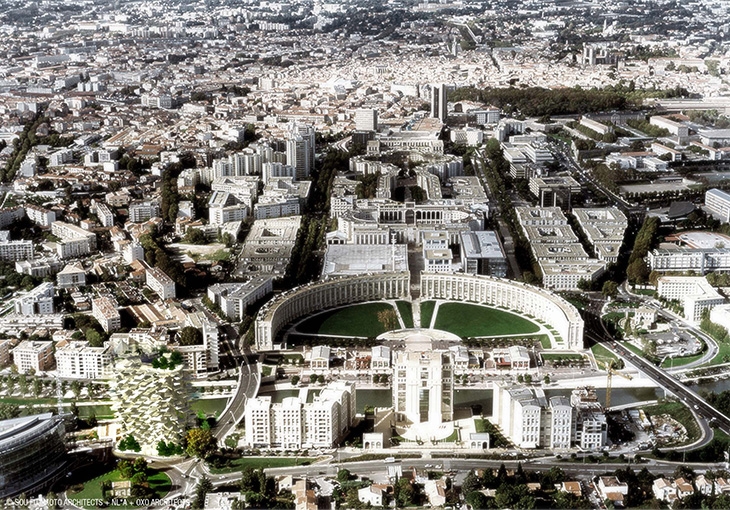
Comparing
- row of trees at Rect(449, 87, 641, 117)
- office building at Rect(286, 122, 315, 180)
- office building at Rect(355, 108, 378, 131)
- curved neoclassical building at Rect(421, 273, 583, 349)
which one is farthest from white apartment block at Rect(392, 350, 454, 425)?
row of trees at Rect(449, 87, 641, 117)

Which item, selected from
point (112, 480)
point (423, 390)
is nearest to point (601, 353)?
point (423, 390)

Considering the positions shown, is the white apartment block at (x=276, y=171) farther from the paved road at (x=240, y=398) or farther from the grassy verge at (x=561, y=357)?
the grassy verge at (x=561, y=357)

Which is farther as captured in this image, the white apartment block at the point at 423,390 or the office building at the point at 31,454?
the white apartment block at the point at 423,390

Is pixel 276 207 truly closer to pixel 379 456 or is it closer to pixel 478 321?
pixel 478 321

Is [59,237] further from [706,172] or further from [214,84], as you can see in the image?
[214,84]

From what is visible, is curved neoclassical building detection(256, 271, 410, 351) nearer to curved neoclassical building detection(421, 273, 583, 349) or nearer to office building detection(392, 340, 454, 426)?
curved neoclassical building detection(421, 273, 583, 349)

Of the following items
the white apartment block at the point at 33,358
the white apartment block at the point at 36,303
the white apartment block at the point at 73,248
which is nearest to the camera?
the white apartment block at the point at 33,358

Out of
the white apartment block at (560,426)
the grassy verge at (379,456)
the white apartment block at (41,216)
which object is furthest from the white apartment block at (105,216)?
the white apartment block at (560,426)

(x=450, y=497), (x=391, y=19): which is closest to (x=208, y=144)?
(x=450, y=497)
